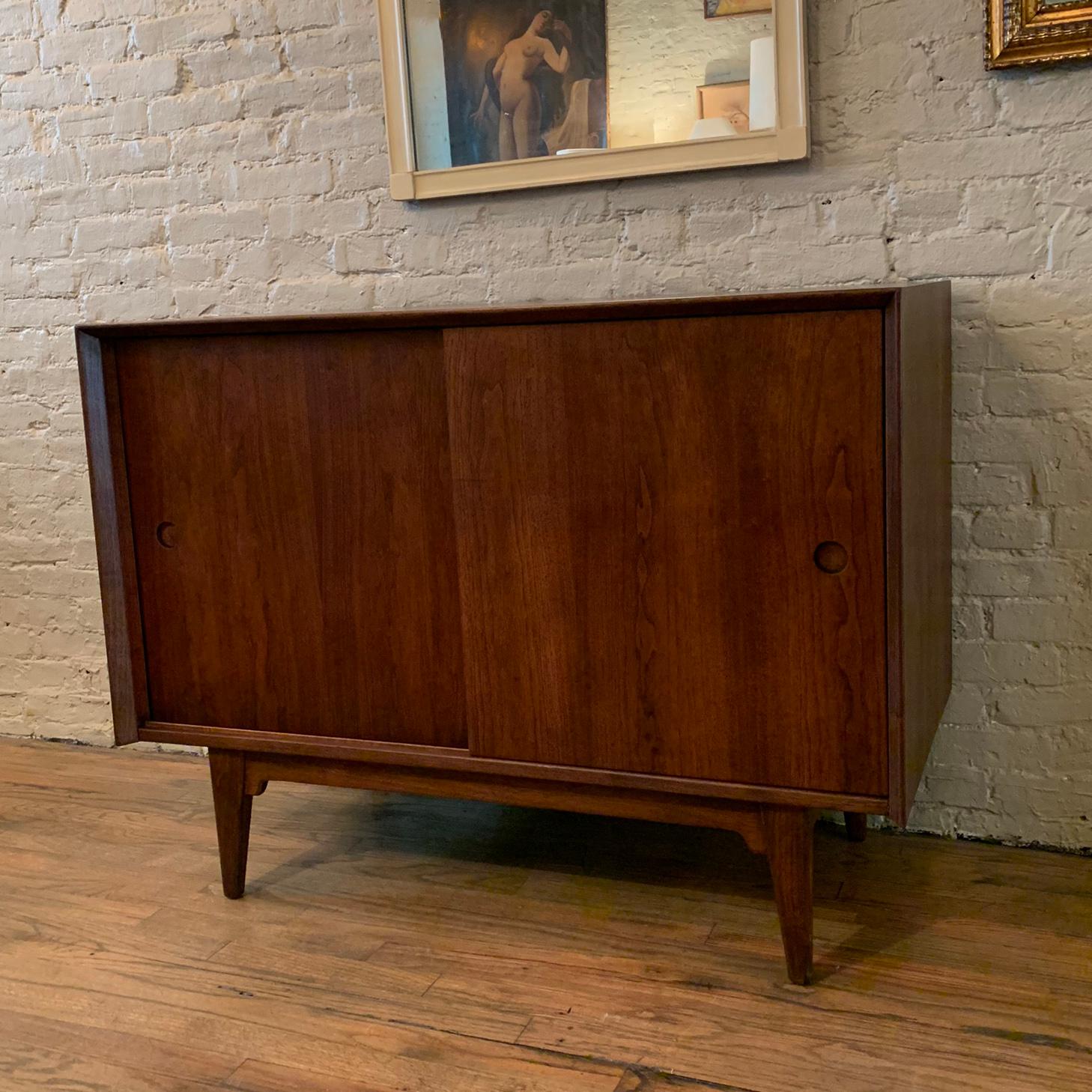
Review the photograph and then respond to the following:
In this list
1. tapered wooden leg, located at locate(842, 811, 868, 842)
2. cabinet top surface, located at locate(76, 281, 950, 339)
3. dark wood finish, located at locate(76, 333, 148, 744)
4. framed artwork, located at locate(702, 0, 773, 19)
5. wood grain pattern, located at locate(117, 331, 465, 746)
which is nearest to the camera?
cabinet top surface, located at locate(76, 281, 950, 339)

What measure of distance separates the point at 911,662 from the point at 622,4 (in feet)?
A: 4.10

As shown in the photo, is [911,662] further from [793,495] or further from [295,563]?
[295,563]

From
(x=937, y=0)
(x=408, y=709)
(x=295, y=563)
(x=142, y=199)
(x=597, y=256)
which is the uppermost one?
(x=937, y=0)

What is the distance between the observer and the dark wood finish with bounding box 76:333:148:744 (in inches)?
74.4

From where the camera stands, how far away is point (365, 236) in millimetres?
2375

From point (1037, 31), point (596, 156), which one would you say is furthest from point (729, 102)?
point (1037, 31)

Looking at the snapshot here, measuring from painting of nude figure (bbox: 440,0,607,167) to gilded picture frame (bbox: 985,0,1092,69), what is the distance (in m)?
0.65

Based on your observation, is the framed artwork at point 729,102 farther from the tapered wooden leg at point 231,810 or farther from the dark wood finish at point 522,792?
the tapered wooden leg at point 231,810

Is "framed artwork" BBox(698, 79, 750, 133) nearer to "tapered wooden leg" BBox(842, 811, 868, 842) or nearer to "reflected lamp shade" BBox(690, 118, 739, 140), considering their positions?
"reflected lamp shade" BBox(690, 118, 739, 140)

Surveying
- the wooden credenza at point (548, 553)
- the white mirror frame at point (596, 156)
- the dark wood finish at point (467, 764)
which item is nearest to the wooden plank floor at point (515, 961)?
the wooden credenza at point (548, 553)

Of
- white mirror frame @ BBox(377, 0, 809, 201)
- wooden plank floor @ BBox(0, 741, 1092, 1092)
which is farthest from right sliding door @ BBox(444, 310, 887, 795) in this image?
white mirror frame @ BBox(377, 0, 809, 201)

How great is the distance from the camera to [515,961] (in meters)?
1.79

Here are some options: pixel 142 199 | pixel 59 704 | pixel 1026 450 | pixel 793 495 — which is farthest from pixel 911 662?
pixel 59 704

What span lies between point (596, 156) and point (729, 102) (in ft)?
0.83
